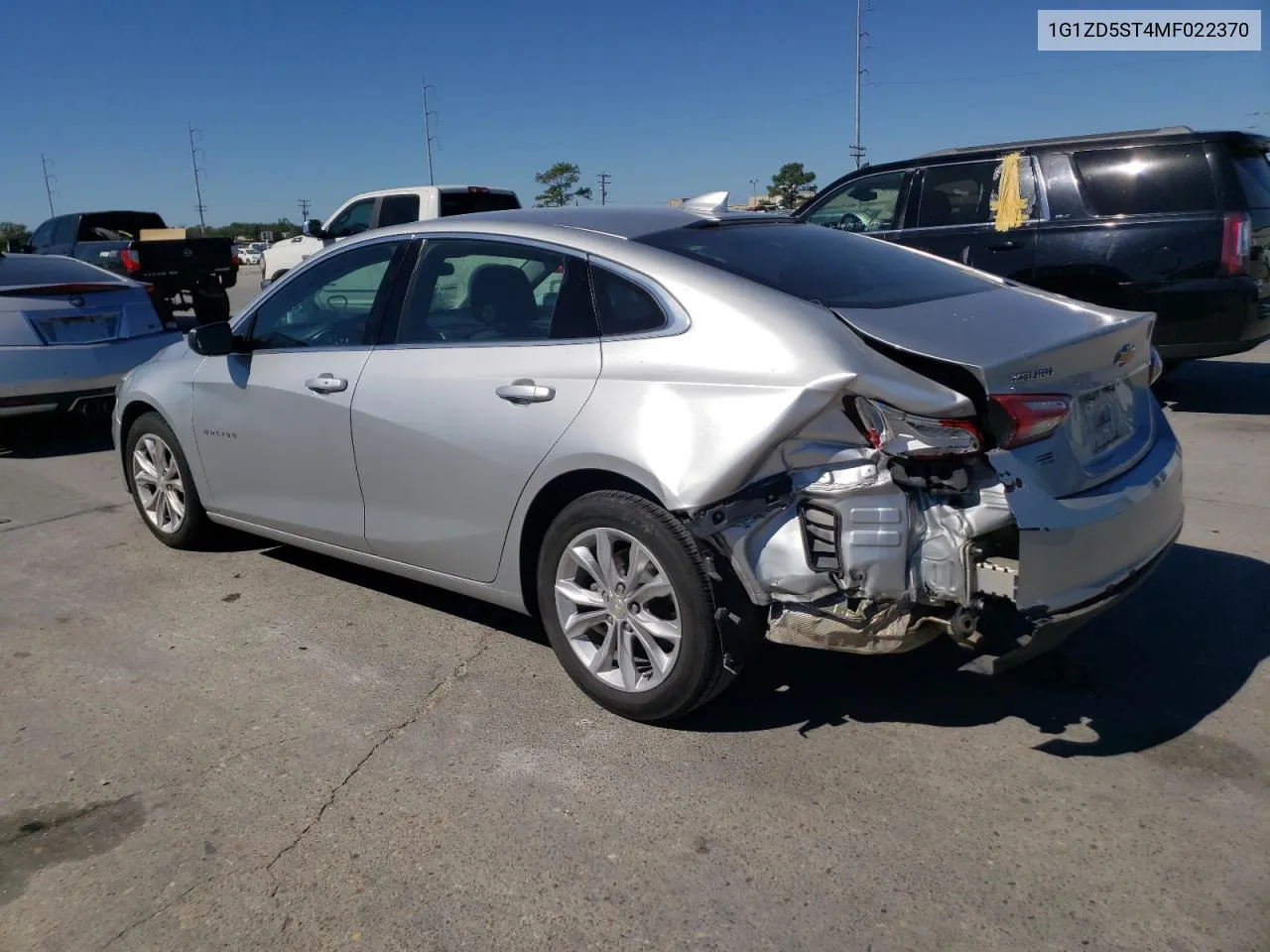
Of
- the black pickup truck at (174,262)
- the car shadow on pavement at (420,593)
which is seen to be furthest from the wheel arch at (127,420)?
the black pickup truck at (174,262)

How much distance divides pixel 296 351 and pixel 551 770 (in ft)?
7.54

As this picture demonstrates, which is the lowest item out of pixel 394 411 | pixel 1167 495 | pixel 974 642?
pixel 974 642

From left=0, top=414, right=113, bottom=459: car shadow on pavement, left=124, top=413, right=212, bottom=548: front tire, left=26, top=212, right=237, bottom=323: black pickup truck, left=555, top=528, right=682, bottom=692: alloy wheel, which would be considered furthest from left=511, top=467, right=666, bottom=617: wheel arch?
left=26, top=212, right=237, bottom=323: black pickup truck

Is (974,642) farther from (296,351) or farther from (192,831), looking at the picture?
(296,351)

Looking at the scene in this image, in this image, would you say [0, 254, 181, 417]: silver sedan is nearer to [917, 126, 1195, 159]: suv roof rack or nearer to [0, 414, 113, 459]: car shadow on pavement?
[0, 414, 113, 459]: car shadow on pavement

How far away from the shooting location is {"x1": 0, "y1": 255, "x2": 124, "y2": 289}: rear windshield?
805cm

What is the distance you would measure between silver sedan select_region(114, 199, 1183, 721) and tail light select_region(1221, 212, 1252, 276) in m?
4.23

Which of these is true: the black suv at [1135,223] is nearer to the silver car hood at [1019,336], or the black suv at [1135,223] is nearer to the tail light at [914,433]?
the silver car hood at [1019,336]

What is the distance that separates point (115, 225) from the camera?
19391 millimetres

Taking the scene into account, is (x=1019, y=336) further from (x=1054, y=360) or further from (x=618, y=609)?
(x=618, y=609)

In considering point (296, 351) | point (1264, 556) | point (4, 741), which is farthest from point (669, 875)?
point (1264, 556)

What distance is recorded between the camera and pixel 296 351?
4.57 metres

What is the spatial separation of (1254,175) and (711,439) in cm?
650

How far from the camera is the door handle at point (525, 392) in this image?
11.8ft
